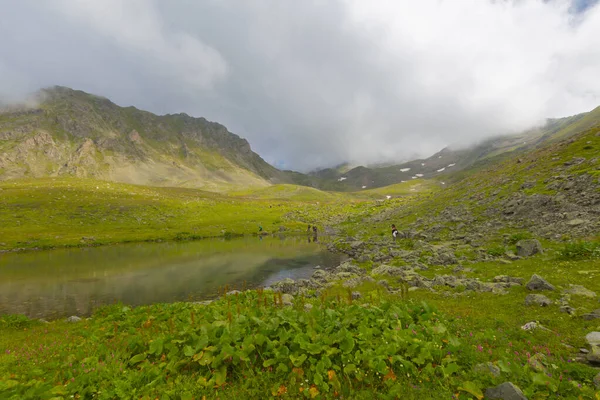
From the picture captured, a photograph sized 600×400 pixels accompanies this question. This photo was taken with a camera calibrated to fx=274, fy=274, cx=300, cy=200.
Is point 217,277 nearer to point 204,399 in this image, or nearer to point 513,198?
point 204,399

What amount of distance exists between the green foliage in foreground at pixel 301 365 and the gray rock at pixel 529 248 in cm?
1829

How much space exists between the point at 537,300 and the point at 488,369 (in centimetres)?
865

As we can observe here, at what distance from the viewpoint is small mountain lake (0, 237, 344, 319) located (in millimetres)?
29391

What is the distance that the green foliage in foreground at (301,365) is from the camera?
707 cm

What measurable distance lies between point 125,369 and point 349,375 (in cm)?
708

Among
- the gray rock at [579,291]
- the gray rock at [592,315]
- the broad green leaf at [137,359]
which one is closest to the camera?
the broad green leaf at [137,359]

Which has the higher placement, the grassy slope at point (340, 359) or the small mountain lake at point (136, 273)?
the grassy slope at point (340, 359)

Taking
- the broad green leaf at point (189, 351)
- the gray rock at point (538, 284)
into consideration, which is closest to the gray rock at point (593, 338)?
the gray rock at point (538, 284)

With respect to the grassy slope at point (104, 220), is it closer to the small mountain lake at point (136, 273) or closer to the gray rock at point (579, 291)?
the small mountain lake at point (136, 273)

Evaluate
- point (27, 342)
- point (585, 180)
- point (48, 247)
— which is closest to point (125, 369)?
point (27, 342)

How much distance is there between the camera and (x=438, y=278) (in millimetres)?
21125

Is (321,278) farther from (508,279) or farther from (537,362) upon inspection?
(537,362)

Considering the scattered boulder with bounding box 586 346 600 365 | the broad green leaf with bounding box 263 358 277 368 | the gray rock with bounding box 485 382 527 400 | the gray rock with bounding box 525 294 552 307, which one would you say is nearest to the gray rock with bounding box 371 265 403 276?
the gray rock with bounding box 525 294 552 307

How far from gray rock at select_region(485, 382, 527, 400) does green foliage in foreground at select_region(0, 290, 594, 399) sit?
1.10 ft
